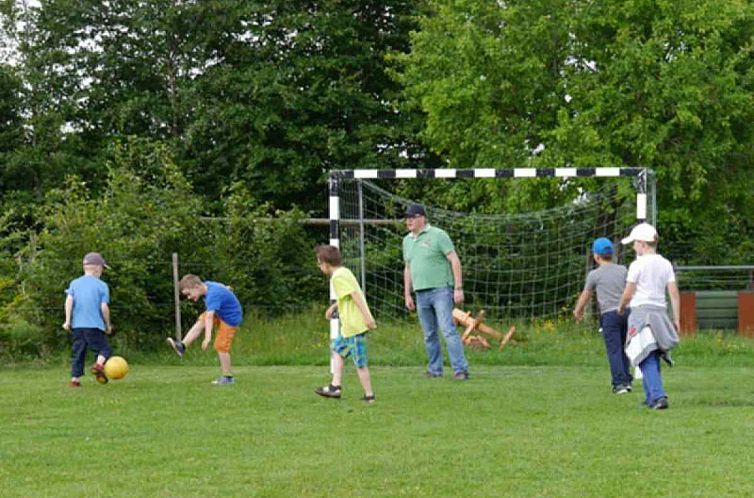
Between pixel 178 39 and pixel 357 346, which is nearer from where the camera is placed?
pixel 357 346

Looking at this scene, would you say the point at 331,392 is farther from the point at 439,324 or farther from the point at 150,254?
the point at 150,254

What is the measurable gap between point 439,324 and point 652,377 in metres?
3.50

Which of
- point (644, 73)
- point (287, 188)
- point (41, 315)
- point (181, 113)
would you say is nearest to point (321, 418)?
point (41, 315)

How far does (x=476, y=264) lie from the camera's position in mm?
20750

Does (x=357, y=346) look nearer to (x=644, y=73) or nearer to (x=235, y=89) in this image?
(x=644, y=73)

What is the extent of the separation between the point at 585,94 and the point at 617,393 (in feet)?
36.2

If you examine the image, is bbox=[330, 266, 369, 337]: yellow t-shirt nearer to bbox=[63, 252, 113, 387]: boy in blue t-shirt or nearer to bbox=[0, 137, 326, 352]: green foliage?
bbox=[63, 252, 113, 387]: boy in blue t-shirt

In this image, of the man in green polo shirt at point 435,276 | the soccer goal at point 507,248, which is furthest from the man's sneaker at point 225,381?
the soccer goal at point 507,248

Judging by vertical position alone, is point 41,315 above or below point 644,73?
below

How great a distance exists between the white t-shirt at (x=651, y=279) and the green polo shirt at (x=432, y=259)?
320cm

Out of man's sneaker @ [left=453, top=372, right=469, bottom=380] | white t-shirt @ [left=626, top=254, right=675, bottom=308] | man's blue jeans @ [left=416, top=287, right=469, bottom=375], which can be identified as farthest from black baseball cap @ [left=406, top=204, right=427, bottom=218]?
white t-shirt @ [left=626, top=254, right=675, bottom=308]

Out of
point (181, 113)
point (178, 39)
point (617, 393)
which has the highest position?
point (178, 39)

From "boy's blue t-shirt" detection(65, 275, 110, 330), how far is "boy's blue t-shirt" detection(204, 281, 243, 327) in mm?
1157

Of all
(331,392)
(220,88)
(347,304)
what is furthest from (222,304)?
(220,88)
